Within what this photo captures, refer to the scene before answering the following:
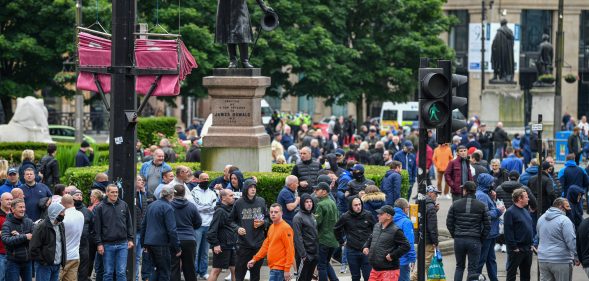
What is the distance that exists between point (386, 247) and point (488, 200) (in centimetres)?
394

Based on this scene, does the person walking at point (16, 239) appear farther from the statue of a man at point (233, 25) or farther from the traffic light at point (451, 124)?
the statue of a man at point (233, 25)

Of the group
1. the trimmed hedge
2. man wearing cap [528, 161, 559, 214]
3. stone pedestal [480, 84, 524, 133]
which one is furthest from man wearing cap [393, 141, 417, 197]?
stone pedestal [480, 84, 524, 133]

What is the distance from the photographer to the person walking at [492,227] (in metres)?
19.0

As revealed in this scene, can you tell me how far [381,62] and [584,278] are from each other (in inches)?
1139

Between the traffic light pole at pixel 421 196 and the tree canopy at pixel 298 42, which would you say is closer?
the traffic light pole at pixel 421 196

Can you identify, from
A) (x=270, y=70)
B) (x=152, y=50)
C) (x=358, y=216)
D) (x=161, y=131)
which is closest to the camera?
(x=152, y=50)

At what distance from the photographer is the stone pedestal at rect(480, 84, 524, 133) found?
4944cm

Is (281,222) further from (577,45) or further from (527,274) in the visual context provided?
(577,45)

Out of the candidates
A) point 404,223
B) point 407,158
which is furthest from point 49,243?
point 407,158

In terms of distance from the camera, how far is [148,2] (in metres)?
43.8

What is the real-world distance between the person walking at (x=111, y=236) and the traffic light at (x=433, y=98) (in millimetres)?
4103

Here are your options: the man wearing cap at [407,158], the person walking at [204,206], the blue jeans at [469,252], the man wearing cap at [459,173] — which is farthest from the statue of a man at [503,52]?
the blue jeans at [469,252]

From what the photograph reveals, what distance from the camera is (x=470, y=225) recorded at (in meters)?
18.2

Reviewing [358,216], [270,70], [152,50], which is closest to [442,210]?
[358,216]
